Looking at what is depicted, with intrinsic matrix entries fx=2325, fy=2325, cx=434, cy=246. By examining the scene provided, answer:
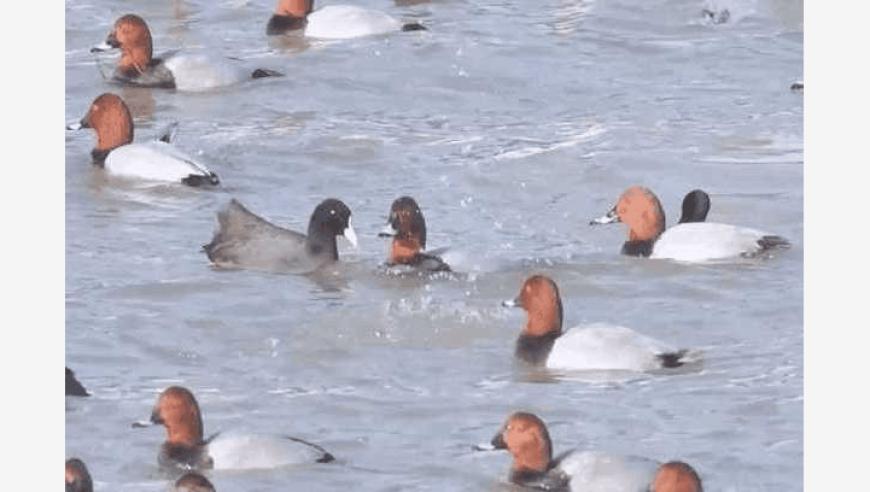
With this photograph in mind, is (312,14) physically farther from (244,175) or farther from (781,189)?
(781,189)

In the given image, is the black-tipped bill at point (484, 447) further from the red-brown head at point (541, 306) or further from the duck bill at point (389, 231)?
the duck bill at point (389, 231)

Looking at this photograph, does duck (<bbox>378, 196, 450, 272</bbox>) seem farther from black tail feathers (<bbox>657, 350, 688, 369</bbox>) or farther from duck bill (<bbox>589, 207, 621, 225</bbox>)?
black tail feathers (<bbox>657, 350, 688, 369</bbox>)

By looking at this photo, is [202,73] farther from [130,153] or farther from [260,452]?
[260,452]

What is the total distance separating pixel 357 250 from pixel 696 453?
10.0ft

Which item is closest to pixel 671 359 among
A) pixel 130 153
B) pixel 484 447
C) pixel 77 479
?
pixel 484 447

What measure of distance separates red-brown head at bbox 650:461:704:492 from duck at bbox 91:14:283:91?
257 inches

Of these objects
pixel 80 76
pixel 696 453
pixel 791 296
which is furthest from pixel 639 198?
pixel 80 76

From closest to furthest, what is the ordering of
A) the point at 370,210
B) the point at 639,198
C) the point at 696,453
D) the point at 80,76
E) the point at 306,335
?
the point at 696,453
the point at 306,335
the point at 639,198
the point at 370,210
the point at 80,76

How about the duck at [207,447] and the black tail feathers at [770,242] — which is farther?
the black tail feathers at [770,242]

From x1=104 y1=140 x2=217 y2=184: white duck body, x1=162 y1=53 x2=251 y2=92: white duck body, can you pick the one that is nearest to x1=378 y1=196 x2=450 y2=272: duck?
x1=104 y1=140 x2=217 y2=184: white duck body

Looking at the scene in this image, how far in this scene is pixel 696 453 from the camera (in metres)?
6.44

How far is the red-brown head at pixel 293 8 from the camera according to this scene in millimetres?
12930

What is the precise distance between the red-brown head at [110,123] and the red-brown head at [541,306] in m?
3.35

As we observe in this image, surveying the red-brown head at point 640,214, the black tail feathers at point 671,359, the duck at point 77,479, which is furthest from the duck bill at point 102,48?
the duck at point 77,479
